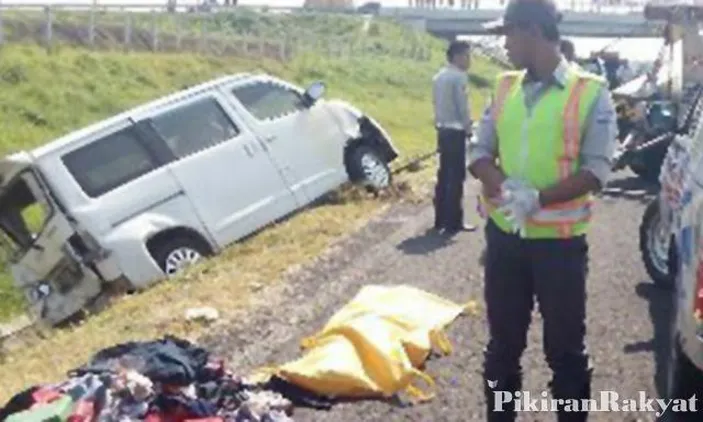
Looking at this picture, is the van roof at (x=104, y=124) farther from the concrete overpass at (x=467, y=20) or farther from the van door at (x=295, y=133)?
the concrete overpass at (x=467, y=20)

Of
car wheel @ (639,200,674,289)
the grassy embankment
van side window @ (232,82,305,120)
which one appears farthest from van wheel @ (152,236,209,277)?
car wheel @ (639,200,674,289)

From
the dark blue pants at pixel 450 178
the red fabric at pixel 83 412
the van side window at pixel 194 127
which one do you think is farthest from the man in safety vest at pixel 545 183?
the van side window at pixel 194 127

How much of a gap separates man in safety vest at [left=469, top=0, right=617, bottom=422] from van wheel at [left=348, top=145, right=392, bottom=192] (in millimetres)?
8776

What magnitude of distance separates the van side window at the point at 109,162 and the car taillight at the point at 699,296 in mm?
7210

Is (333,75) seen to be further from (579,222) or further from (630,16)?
(630,16)

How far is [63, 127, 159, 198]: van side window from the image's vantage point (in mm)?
10891

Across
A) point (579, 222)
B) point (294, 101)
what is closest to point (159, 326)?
point (579, 222)

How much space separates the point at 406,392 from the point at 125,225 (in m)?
5.30

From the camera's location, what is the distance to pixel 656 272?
852cm

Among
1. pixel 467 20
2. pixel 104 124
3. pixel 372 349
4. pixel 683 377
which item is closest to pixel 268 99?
pixel 104 124

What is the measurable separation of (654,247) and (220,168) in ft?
16.1

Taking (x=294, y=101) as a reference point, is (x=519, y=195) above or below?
above

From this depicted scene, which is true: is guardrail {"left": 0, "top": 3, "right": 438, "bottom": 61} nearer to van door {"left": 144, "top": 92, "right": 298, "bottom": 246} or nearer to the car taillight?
van door {"left": 144, "top": 92, "right": 298, "bottom": 246}

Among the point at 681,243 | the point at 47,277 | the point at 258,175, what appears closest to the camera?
the point at 681,243
